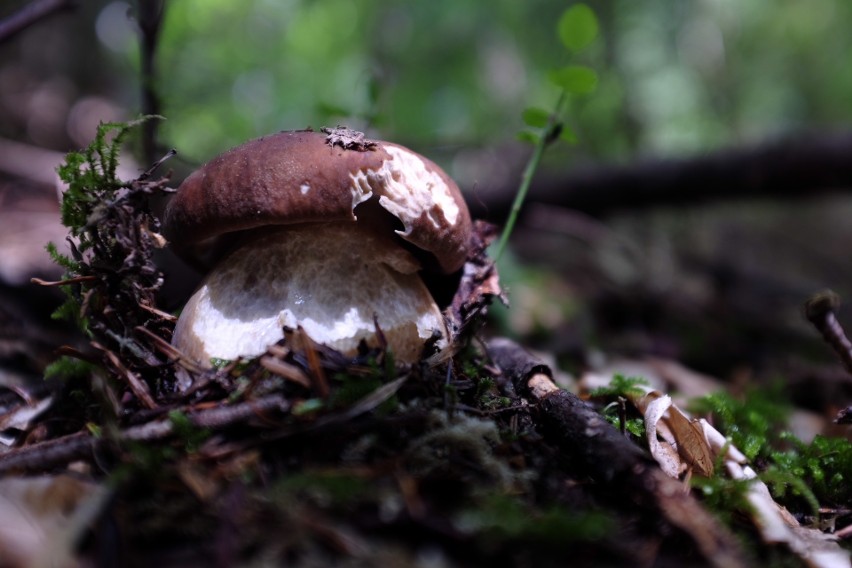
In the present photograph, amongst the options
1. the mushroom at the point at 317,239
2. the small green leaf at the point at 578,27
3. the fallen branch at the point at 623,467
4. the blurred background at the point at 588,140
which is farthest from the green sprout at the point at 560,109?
the fallen branch at the point at 623,467

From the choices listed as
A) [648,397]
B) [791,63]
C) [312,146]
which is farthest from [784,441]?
[791,63]

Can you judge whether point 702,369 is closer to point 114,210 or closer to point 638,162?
point 638,162

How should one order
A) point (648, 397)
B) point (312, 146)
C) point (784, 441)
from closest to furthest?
point (312, 146)
point (648, 397)
point (784, 441)

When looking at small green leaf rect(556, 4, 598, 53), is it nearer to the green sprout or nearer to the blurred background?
the green sprout

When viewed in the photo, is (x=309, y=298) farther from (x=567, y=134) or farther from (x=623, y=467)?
(x=567, y=134)

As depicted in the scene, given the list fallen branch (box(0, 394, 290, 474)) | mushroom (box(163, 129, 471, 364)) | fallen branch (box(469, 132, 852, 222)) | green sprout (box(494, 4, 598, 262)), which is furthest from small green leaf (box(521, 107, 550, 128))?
fallen branch (box(469, 132, 852, 222))

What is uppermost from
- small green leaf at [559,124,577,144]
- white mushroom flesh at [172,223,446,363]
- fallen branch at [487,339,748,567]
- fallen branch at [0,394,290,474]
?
small green leaf at [559,124,577,144]
